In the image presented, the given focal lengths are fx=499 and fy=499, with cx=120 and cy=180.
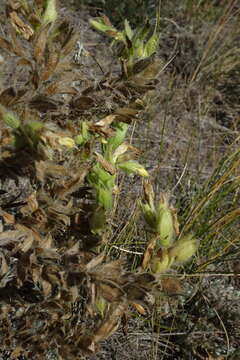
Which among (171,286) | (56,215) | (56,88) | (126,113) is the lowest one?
(171,286)

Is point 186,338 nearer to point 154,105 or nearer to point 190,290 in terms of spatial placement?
point 190,290

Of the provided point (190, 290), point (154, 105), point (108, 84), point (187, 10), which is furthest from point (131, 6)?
point (108, 84)

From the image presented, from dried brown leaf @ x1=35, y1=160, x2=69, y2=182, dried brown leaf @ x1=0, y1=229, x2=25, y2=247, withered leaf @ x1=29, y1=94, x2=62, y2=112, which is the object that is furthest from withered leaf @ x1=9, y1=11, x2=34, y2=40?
dried brown leaf @ x1=0, y1=229, x2=25, y2=247

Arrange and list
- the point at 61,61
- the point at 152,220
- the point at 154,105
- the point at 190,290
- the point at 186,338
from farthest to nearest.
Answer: the point at 154,105 → the point at 190,290 → the point at 186,338 → the point at 152,220 → the point at 61,61

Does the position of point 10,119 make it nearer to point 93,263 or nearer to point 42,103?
point 42,103

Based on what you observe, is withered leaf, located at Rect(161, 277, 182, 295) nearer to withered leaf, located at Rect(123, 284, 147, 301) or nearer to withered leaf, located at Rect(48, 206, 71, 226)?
withered leaf, located at Rect(123, 284, 147, 301)

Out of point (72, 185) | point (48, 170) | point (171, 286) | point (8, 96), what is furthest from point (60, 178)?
point (171, 286)

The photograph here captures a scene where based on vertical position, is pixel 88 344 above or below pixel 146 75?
below

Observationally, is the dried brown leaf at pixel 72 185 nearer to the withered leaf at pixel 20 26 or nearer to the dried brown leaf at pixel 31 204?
the dried brown leaf at pixel 31 204

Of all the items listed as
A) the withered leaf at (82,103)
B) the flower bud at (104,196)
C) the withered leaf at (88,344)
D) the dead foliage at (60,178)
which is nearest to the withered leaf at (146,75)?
the dead foliage at (60,178)
